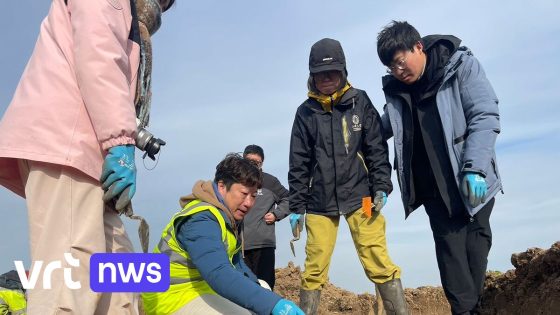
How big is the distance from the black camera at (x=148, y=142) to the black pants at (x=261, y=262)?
398 centimetres

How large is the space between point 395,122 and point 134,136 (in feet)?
7.05

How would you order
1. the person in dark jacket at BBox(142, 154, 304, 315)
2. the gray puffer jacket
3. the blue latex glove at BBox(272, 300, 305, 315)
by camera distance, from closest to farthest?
the blue latex glove at BBox(272, 300, 305, 315) → the person in dark jacket at BBox(142, 154, 304, 315) → the gray puffer jacket

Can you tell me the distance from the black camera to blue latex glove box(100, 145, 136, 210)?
126 millimetres

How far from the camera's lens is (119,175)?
2.17 meters

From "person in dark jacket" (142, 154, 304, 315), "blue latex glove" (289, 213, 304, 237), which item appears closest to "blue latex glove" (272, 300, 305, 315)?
"person in dark jacket" (142, 154, 304, 315)

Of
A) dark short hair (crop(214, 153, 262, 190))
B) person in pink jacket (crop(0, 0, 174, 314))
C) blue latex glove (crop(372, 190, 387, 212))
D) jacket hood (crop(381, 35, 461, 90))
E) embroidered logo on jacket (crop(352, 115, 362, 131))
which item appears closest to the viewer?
person in pink jacket (crop(0, 0, 174, 314))

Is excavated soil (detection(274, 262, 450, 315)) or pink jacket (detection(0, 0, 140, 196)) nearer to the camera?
pink jacket (detection(0, 0, 140, 196))

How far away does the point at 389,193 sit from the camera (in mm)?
4520

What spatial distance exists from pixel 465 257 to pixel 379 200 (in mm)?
1002

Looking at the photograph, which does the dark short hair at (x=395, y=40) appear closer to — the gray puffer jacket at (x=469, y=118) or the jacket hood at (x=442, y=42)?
the jacket hood at (x=442, y=42)

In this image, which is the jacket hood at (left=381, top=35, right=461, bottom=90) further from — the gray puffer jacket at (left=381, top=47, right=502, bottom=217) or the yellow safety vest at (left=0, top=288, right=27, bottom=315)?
the yellow safety vest at (left=0, top=288, right=27, bottom=315)

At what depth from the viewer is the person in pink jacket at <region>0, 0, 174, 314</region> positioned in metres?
2.11

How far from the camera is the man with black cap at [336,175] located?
436 cm

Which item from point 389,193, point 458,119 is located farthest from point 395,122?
point 389,193
